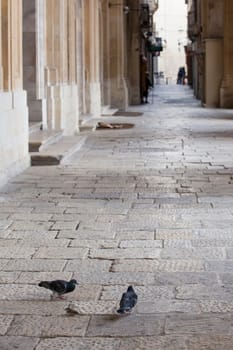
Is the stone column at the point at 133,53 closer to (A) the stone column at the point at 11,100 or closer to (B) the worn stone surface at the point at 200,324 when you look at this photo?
(A) the stone column at the point at 11,100

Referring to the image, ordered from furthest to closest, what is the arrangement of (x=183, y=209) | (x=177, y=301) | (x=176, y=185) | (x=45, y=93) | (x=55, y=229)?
(x=45, y=93)
(x=176, y=185)
(x=183, y=209)
(x=55, y=229)
(x=177, y=301)

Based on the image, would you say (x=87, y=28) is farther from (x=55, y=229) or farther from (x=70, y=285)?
(x=70, y=285)

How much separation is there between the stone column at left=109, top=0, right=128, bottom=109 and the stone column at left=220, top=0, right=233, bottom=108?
3432 mm

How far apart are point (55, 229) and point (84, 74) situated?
562 inches

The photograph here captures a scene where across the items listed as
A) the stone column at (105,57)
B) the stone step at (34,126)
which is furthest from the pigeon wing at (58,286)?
the stone column at (105,57)

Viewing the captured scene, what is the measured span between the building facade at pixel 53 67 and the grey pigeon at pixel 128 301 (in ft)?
15.5

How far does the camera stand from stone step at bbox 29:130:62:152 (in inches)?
439

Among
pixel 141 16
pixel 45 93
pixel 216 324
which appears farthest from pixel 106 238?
pixel 141 16

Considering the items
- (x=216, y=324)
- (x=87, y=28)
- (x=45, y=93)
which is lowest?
(x=216, y=324)

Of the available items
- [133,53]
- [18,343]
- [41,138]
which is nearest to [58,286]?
[18,343]

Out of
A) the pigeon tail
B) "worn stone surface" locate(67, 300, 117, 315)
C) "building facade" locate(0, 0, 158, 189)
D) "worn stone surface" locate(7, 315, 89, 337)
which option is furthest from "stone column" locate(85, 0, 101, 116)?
"worn stone surface" locate(7, 315, 89, 337)

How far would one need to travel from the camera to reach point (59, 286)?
440 cm

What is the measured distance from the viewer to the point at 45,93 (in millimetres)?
13586

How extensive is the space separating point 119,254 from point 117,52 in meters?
22.1
